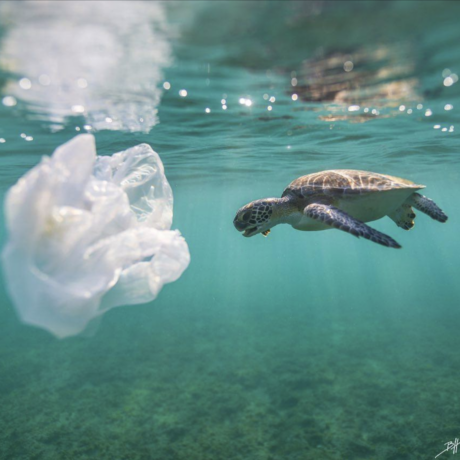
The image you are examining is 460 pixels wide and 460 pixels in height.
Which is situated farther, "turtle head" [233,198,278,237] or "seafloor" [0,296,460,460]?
"seafloor" [0,296,460,460]

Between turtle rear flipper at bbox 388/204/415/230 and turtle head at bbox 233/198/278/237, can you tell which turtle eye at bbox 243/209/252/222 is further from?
turtle rear flipper at bbox 388/204/415/230

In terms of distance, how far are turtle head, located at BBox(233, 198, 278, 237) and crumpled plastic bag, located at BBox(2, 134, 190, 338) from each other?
2713mm

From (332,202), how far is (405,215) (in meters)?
1.99

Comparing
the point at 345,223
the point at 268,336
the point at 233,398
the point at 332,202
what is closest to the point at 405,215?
the point at 332,202

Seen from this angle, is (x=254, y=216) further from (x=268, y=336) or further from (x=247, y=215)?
(x=268, y=336)

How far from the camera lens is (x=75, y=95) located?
808 centimetres

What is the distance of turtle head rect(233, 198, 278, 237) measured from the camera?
5.88 metres

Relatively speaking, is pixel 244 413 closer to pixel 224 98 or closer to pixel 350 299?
pixel 224 98

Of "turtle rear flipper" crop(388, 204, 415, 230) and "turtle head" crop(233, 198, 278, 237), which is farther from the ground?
"turtle head" crop(233, 198, 278, 237)

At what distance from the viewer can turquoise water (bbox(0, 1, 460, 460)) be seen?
19.2 ft

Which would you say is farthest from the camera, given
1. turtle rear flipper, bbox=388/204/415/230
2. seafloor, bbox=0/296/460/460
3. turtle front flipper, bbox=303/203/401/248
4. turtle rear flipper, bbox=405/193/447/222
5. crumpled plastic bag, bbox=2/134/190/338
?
seafloor, bbox=0/296/460/460

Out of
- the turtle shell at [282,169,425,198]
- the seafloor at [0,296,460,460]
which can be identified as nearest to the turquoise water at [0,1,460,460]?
the seafloor at [0,296,460,460]

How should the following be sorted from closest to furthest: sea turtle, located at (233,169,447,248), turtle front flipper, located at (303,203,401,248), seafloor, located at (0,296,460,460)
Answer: turtle front flipper, located at (303,203,401,248), sea turtle, located at (233,169,447,248), seafloor, located at (0,296,460,460)

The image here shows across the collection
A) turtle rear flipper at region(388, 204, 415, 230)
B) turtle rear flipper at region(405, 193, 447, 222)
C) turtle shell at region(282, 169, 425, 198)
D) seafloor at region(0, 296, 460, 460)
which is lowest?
seafloor at region(0, 296, 460, 460)
